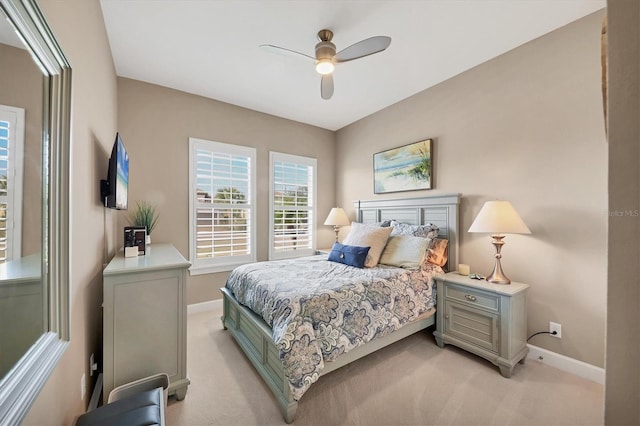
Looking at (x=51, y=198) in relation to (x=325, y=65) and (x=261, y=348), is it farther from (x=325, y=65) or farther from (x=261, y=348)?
(x=325, y=65)

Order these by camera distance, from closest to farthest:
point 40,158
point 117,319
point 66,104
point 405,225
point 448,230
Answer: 1. point 40,158
2. point 66,104
3. point 117,319
4. point 448,230
5. point 405,225

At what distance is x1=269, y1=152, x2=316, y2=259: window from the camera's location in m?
4.05

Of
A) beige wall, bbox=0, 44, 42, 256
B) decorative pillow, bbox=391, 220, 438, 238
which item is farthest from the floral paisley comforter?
beige wall, bbox=0, 44, 42, 256

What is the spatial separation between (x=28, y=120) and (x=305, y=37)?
81.1 inches

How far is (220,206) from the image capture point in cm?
360

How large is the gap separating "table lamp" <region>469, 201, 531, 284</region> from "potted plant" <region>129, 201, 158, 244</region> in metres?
3.39

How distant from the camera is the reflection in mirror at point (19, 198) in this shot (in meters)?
0.76

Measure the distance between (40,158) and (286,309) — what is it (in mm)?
1434

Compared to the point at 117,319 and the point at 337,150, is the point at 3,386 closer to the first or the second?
the point at 117,319

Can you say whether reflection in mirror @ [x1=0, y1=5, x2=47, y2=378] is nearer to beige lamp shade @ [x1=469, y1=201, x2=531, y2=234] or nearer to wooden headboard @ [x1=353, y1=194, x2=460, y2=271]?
beige lamp shade @ [x1=469, y1=201, x2=531, y2=234]

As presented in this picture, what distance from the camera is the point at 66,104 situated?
117 cm

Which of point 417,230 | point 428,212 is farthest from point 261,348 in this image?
point 428,212

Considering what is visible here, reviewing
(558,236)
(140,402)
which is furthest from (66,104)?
(558,236)

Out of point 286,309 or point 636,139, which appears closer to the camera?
point 636,139
